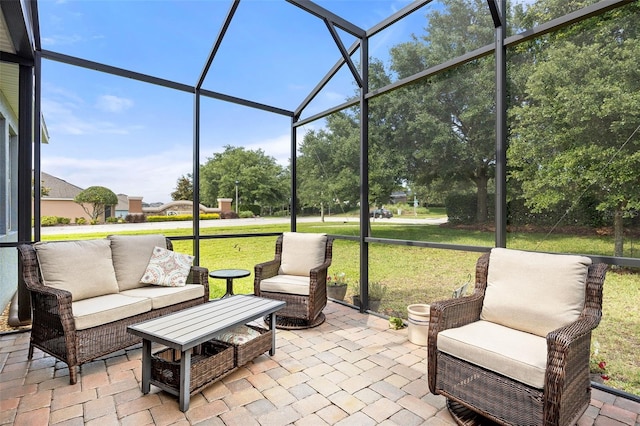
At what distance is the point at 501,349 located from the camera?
1.89m

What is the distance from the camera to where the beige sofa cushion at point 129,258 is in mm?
3365

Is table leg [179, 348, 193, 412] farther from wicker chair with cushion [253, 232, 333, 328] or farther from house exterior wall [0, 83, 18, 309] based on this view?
house exterior wall [0, 83, 18, 309]

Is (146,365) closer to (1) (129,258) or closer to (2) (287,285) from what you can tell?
(1) (129,258)

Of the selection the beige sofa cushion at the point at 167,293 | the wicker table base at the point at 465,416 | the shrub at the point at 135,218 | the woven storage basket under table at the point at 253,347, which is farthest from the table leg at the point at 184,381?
the shrub at the point at 135,218

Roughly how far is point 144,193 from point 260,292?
7.52 feet

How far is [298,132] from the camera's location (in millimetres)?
5559

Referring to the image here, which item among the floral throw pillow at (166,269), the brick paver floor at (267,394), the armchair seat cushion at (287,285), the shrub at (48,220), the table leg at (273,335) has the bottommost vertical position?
the brick paver floor at (267,394)

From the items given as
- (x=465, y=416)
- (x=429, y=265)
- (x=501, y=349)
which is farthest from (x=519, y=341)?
(x=429, y=265)

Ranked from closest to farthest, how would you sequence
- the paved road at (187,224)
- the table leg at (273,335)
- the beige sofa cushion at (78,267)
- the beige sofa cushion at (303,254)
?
the beige sofa cushion at (78,267) → the table leg at (273,335) → the paved road at (187,224) → the beige sofa cushion at (303,254)

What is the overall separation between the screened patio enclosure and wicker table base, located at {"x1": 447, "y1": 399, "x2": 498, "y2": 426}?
140 centimetres

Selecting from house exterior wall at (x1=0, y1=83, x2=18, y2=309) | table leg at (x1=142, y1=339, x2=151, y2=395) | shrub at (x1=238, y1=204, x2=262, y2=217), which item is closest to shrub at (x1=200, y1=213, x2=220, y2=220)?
shrub at (x1=238, y1=204, x2=262, y2=217)

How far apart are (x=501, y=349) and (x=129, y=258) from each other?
3.50 meters

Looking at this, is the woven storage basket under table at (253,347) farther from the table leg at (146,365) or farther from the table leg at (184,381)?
the table leg at (146,365)

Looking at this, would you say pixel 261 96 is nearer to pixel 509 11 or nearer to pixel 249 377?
pixel 509 11
